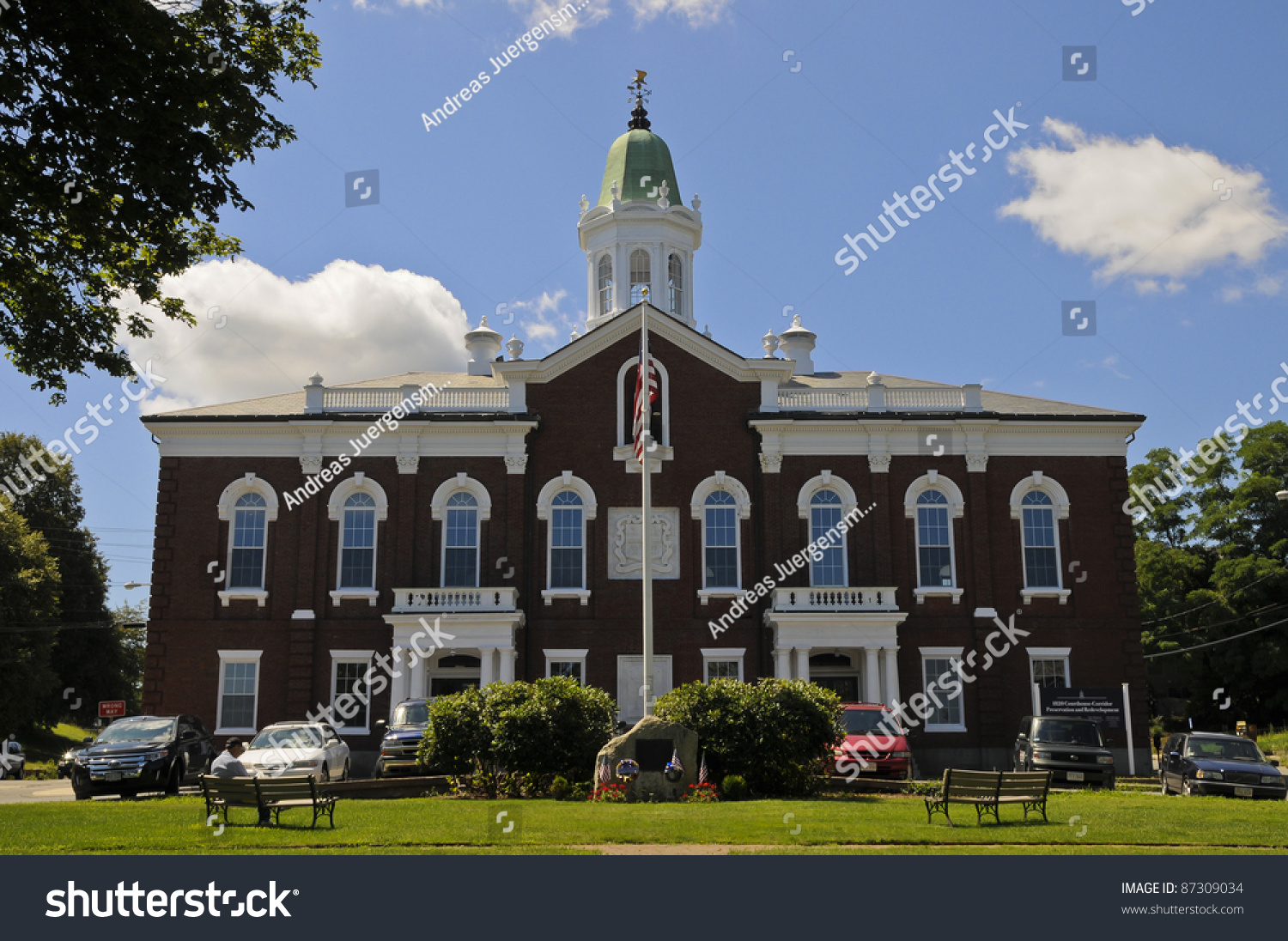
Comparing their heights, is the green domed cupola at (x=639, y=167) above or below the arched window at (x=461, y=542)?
above

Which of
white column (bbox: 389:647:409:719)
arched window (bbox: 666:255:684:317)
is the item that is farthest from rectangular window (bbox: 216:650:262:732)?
arched window (bbox: 666:255:684:317)

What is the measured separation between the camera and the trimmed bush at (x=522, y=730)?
2108 cm

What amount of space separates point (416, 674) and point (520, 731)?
10770mm

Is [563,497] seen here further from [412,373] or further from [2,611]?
[2,611]

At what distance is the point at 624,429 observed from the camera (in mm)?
33875

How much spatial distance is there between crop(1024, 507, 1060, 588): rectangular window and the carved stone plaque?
10.3 metres

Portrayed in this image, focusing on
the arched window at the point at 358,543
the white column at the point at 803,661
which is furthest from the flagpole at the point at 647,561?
the arched window at the point at 358,543

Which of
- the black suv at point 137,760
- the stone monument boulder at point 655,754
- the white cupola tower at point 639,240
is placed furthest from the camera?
the white cupola tower at point 639,240

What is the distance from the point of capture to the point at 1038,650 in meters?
32.7

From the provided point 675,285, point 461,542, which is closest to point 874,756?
point 461,542

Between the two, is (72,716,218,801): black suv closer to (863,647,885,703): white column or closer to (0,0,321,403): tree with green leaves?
(0,0,321,403): tree with green leaves

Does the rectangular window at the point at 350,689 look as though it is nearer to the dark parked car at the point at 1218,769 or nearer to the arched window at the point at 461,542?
the arched window at the point at 461,542

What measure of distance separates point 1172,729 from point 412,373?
129 feet

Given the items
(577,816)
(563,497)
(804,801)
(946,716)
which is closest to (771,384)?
(563,497)
